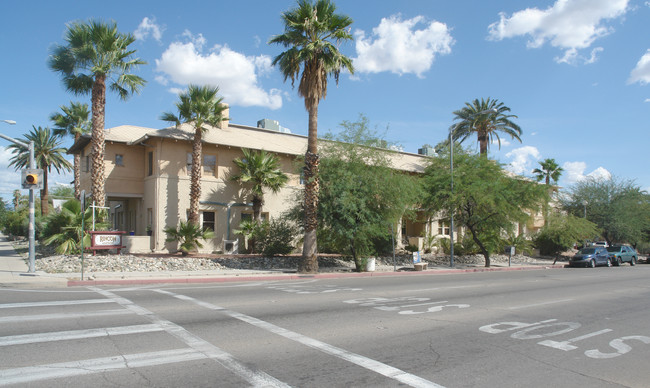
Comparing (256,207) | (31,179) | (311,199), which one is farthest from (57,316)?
(256,207)

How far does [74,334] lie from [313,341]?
12.7 feet

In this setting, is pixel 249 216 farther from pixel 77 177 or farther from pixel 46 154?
pixel 46 154

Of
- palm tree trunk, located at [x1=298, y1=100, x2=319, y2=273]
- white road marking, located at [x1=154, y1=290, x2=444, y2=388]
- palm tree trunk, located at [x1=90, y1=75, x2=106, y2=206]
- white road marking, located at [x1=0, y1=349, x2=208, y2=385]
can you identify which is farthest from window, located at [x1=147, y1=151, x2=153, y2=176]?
white road marking, located at [x1=0, y1=349, x2=208, y2=385]

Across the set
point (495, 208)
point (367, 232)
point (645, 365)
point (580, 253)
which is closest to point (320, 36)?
point (367, 232)

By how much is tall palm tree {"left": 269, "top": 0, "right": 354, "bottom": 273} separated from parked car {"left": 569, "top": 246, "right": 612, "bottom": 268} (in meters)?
22.2

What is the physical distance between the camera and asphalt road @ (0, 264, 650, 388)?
5418mm

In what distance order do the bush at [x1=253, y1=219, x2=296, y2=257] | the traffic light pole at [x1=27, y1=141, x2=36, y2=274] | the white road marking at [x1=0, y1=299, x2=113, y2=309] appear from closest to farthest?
the white road marking at [x1=0, y1=299, x2=113, y2=309]
the traffic light pole at [x1=27, y1=141, x2=36, y2=274]
the bush at [x1=253, y1=219, x2=296, y2=257]

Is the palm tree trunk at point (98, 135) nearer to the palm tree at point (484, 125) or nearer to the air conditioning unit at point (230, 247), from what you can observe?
the air conditioning unit at point (230, 247)

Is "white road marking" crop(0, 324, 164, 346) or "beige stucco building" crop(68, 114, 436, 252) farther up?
"beige stucco building" crop(68, 114, 436, 252)

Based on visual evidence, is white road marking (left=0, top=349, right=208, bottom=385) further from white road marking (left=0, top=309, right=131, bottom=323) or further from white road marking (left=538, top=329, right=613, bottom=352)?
white road marking (left=538, top=329, right=613, bottom=352)

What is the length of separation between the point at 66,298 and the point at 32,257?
21.6 feet

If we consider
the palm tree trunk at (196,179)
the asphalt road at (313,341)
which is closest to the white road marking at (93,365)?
the asphalt road at (313,341)

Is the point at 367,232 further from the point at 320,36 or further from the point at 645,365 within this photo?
the point at 645,365

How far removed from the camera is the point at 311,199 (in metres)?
20.2
